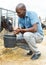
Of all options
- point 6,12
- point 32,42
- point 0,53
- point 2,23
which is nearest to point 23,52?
point 0,53

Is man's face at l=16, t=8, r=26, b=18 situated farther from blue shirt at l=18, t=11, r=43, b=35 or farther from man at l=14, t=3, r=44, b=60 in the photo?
blue shirt at l=18, t=11, r=43, b=35

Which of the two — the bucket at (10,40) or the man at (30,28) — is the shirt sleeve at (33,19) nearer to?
the man at (30,28)

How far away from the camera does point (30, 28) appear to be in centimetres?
447

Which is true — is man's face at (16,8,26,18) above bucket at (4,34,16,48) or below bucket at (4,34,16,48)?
above

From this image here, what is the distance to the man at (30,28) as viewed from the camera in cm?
448

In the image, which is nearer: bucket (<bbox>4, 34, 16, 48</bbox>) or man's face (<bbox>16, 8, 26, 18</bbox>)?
man's face (<bbox>16, 8, 26, 18</bbox>)

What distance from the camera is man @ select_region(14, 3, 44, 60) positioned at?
4477mm

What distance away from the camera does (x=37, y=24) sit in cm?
457

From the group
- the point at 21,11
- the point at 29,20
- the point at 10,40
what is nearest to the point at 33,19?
the point at 29,20

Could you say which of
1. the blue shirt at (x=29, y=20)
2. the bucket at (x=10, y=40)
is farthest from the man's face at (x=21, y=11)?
the bucket at (x=10, y=40)

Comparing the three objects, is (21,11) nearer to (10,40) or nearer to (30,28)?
(30,28)

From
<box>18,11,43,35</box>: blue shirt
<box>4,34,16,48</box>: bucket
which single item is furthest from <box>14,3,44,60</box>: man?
<box>4,34,16,48</box>: bucket

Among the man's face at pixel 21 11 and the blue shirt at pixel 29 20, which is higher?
the man's face at pixel 21 11

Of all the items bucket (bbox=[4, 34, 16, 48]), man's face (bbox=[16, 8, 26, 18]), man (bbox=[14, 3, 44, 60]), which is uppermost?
man's face (bbox=[16, 8, 26, 18])
